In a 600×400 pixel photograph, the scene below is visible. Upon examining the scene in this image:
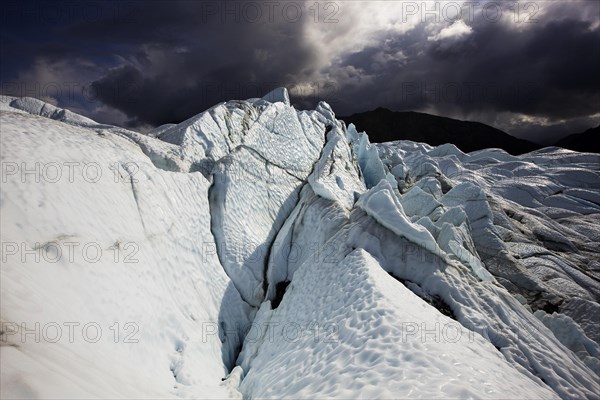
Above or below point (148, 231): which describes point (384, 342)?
below

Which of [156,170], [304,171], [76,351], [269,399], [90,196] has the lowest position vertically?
[269,399]

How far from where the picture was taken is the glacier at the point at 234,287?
20.9ft

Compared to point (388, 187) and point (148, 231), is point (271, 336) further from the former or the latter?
point (388, 187)

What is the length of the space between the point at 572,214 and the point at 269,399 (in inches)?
2039

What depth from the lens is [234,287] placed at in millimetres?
13570

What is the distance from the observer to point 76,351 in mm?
5852

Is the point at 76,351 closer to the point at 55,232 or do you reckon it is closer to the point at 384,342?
the point at 55,232

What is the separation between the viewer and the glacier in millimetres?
6363

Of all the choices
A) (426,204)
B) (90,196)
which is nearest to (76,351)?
(90,196)

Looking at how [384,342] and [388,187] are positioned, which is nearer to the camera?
[384,342]

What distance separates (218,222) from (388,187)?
327 inches

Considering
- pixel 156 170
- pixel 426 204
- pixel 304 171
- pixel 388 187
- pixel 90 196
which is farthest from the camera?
pixel 426 204

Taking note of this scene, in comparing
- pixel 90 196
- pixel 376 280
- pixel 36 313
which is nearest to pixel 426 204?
pixel 376 280

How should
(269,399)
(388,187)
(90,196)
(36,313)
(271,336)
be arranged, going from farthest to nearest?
1. (388,187)
2. (271,336)
3. (90,196)
4. (269,399)
5. (36,313)
